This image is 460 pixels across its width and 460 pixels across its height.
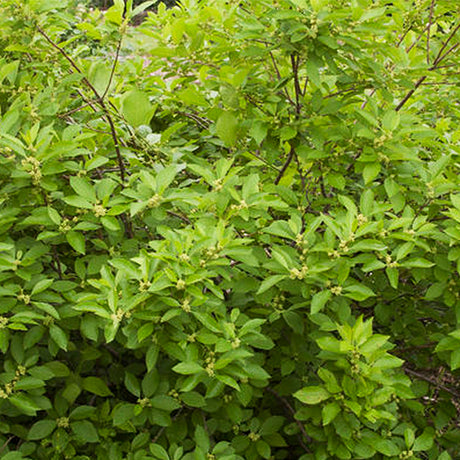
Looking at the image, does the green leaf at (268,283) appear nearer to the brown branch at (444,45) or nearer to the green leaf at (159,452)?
the green leaf at (159,452)

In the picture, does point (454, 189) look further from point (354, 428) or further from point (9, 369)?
point (9, 369)

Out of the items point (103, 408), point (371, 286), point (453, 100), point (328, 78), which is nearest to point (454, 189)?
point (371, 286)

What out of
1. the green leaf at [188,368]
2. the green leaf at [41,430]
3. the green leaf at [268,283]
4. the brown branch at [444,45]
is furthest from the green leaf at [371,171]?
the green leaf at [41,430]

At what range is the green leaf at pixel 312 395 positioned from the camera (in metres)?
1.94

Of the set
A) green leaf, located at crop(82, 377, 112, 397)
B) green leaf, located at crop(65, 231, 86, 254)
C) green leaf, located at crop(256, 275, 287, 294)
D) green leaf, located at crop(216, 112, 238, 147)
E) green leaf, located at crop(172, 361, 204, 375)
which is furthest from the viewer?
green leaf, located at crop(216, 112, 238, 147)

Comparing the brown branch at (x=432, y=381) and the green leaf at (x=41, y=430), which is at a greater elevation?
the brown branch at (x=432, y=381)

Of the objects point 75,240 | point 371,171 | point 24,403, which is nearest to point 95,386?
point 24,403

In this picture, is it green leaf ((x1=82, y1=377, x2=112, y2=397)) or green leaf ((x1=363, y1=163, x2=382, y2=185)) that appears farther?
green leaf ((x1=82, y1=377, x2=112, y2=397))

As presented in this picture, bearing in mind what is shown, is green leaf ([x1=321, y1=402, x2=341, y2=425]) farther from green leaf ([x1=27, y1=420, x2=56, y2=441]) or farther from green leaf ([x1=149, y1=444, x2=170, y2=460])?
green leaf ([x1=27, y1=420, x2=56, y2=441])

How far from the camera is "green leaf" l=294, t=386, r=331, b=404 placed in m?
1.94

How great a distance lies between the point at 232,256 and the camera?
6.19 feet

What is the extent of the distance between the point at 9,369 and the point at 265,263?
3.06 ft

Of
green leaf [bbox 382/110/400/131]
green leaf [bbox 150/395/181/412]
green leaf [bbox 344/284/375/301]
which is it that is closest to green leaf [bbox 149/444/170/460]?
green leaf [bbox 150/395/181/412]

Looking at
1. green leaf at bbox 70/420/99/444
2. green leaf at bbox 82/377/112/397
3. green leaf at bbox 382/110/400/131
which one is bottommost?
green leaf at bbox 70/420/99/444
